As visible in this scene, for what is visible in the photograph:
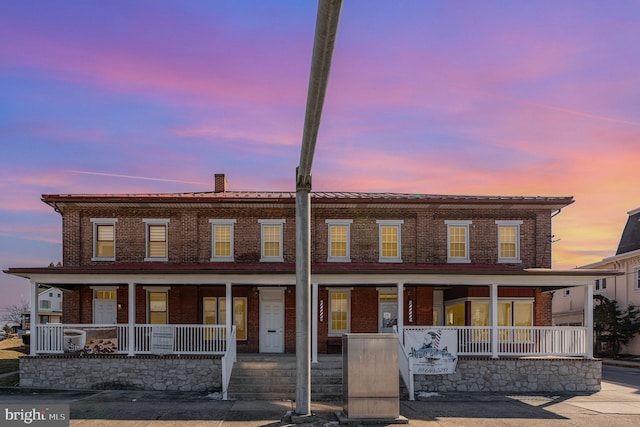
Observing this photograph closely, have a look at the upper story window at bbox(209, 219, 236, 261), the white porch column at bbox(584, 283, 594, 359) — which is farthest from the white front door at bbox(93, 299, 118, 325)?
the white porch column at bbox(584, 283, 594, 359)

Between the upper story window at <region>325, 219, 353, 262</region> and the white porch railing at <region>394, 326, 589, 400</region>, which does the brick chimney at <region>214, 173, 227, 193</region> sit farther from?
the white porch railing at <region>394, 326, 589, 400</region>

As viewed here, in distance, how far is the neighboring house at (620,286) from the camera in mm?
37531

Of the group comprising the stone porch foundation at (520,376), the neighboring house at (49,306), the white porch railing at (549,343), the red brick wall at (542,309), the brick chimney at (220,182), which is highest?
the brick chimney at (220,182)

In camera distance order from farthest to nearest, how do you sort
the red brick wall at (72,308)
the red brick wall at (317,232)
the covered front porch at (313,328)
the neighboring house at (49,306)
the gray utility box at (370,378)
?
the neighboring house at (49,306) < the red brick wall at (317,232) < the red brick wall at (72,308) < the covered front porch at (313,328) < the gray utility box at (370,378)

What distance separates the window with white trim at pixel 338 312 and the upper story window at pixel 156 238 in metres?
7.26

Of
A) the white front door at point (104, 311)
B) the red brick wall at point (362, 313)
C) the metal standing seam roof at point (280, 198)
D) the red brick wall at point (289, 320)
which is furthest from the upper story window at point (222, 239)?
the red brick wall at point (362, 313)

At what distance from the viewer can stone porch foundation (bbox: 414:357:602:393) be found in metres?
19.1

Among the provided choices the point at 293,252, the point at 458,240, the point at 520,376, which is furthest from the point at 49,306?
the point at 520,376

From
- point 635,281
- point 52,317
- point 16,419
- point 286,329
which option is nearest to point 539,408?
point 286,329

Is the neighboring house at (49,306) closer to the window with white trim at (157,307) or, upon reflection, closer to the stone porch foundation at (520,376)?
the window with white trim at (157,307)

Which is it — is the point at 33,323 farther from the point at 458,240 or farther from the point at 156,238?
the point at 458,240

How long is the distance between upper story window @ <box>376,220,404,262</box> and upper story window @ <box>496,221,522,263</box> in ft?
14.2

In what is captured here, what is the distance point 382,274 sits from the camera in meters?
19.9

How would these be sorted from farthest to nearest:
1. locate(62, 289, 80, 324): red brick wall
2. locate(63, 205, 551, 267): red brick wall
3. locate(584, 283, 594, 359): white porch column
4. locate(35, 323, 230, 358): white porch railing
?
locate(63, 205, 551, 267): red brick wall < locate(62, 289, 80, 324): red brick wall < locate(584, 283, 594, 359): white porch column < locate(35, 323, 230, 358): white porch railing
